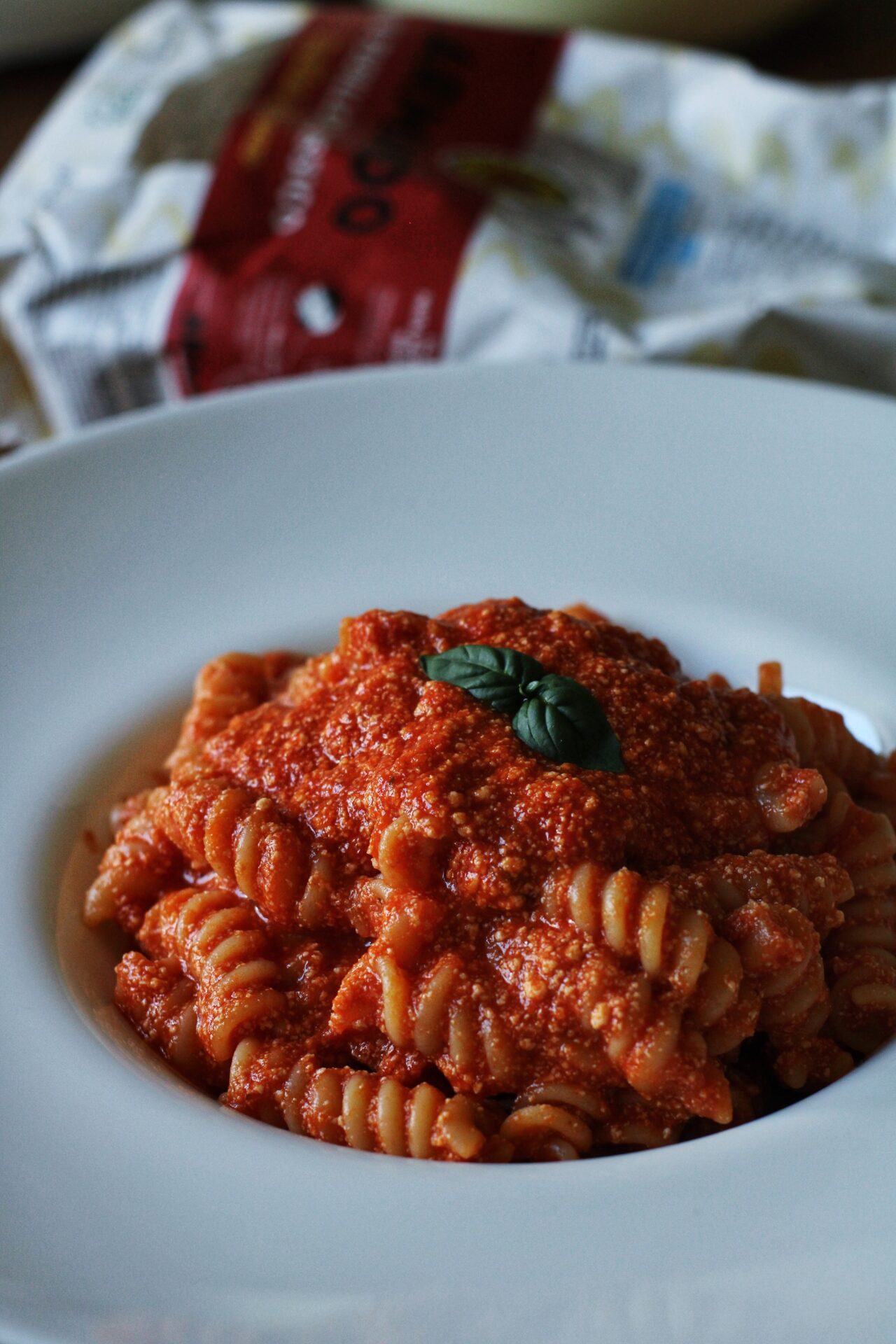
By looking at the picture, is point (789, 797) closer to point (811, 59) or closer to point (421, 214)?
point (421, 214)

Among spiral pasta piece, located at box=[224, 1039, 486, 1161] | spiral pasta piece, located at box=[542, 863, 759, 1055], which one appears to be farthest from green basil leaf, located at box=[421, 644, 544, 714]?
spiral pasta piece, located at box=[224, 1039, 486, 1161]

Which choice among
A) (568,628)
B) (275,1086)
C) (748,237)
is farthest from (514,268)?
(275,1086)

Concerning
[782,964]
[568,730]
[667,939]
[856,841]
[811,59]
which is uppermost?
[568,730]

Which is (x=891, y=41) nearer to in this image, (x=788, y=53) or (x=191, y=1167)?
(x=788, y=53)

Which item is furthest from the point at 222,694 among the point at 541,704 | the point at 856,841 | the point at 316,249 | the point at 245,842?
the point at 316,249

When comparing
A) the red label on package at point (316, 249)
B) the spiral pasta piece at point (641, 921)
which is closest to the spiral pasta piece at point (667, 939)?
the spiral pasta piece at point (641, 921)

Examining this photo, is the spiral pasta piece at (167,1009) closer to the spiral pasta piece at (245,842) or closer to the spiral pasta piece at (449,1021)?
the spiral pasta piece at (245,842)

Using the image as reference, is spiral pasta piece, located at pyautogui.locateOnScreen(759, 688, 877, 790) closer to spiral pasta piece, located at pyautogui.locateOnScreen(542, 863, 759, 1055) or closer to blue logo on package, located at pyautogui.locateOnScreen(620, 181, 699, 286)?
spiral pasta piece, located at pyautogui.locateOnScreen(542, 863, 759, 1055)
